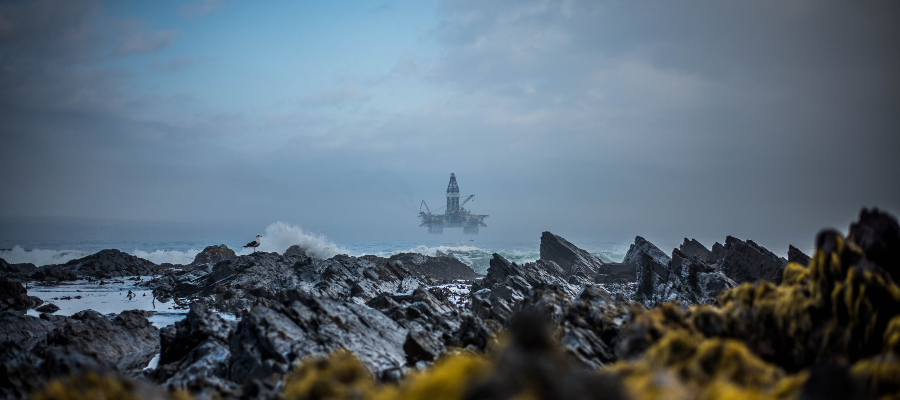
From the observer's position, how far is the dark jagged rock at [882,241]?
1018 cm

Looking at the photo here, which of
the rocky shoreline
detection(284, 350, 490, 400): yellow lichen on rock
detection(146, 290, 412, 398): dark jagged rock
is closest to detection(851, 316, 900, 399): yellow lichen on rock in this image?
the rocky shoreline

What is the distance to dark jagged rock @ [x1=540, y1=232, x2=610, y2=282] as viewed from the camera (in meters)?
60.0

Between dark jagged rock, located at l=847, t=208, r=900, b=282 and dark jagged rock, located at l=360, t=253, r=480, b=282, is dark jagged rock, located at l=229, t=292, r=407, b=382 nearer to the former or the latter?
dark jagged rock, located at l=847, t=208, r=900, b=282

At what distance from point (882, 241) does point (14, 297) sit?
158 feet

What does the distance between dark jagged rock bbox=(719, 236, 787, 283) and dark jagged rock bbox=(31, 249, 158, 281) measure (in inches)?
2649

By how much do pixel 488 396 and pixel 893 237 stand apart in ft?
35.4

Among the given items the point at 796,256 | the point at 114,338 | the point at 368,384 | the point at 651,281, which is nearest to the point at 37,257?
the point at 114,338

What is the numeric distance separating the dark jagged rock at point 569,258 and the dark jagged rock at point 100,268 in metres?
54.7

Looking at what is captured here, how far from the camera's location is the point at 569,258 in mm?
64812

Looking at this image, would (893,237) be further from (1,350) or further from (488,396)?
(1,350)

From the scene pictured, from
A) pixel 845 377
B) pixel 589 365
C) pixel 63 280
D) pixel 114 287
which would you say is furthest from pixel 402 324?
pixel 63 280

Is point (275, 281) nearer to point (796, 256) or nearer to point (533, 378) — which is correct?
point (533, 378)

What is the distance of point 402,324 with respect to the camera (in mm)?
20641

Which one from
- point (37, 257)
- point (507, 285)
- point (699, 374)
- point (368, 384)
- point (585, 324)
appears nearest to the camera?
point (699, 374)
